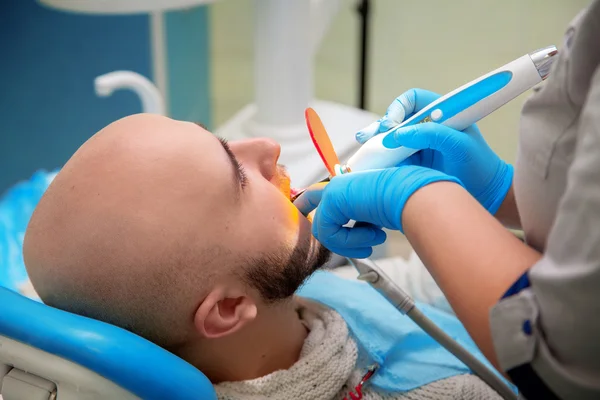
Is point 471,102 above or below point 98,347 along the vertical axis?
above

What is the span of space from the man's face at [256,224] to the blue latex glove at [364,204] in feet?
0.23

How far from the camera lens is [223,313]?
1.04m

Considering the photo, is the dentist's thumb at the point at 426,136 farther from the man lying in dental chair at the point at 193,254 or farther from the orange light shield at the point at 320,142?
the man lying in dental chair at the point at 193,254

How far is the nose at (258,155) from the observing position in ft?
3.80

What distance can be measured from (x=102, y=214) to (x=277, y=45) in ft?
3.64

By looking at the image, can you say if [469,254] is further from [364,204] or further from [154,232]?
[154,232]

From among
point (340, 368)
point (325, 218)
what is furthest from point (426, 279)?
point (325, 218)

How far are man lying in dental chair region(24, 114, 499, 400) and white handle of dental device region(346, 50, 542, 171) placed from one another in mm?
Result: 202

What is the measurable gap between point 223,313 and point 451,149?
46cm

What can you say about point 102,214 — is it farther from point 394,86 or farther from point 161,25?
point 394,86

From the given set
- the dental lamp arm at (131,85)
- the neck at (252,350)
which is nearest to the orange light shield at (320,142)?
the neck at (252,350)

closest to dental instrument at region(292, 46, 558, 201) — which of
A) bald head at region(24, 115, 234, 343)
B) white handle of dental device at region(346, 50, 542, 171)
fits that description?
white handle of dental device at region(346, 50, 542, 171)

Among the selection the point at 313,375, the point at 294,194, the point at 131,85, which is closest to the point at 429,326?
the point at 313,375

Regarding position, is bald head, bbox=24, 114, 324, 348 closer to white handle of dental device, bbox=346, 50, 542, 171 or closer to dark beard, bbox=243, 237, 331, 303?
dark beard, bbox=243, 237, 331, 303
